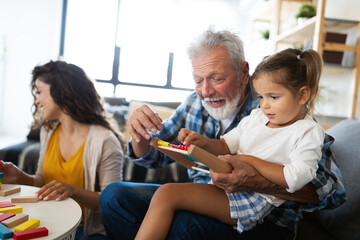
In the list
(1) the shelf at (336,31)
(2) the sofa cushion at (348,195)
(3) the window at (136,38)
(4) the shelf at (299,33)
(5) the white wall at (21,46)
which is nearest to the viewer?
(2) the sofa cushion at (348,195)

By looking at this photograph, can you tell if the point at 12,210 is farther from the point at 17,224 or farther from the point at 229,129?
the point at 229,129

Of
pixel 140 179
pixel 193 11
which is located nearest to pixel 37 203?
pixel 140 179

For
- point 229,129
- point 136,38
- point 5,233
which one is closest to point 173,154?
point 229,129

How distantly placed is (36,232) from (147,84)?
201 inches

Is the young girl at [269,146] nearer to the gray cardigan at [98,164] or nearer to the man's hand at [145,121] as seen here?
the man's hand at [145,121]

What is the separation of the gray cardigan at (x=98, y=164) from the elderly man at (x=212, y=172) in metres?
0.23

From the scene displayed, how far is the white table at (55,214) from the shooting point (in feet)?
3.00

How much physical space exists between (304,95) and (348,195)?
1.61 feet

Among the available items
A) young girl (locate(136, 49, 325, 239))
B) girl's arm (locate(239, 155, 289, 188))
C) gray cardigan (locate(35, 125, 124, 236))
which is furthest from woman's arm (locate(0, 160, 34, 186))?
girl's arm (locate(239, 155, 289, 188))

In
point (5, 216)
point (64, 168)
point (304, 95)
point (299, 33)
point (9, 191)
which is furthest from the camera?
point (299, 33)

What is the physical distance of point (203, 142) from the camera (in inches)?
44.1

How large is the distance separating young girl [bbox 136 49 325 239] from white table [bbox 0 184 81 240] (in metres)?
0.22

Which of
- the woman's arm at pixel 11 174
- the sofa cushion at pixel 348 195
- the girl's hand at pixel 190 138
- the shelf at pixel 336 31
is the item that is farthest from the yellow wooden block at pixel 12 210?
the shelf at pixel 336 31

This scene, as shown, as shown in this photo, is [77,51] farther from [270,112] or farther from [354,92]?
[270,112]
